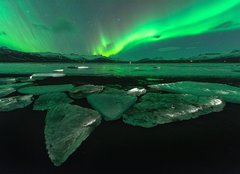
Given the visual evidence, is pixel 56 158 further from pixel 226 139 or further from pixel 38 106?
pixel 226 139

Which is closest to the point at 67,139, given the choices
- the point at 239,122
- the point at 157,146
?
the point at 157,146

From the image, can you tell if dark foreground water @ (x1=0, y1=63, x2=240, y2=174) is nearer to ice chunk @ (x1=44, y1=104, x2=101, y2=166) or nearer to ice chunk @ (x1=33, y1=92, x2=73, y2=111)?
ice chunk @ (x1=44, y1=104, x2=101, y2=166)

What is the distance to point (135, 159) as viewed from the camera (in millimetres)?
2182

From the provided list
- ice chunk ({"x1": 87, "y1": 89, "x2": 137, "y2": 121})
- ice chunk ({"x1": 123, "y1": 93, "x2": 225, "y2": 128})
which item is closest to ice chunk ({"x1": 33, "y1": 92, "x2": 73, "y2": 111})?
ice chunk ({"x1": 87, "y1": 89, "x2": 137, "y2": 121})

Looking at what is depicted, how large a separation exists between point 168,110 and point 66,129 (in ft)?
8.96

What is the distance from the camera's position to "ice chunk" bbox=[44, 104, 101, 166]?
2154 millimetres

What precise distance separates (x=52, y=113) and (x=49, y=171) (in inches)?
75.0

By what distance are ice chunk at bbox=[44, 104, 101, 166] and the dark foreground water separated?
0.40ft

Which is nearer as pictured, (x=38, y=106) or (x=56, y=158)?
(x=56, y=158)

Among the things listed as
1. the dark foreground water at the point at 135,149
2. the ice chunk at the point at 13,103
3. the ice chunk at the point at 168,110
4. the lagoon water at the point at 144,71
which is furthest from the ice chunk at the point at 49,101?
the lagoon water at the point at 144,71

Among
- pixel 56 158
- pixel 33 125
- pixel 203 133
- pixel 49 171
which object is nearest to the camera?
pixel 49 171

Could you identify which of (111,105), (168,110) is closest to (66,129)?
(111,105)

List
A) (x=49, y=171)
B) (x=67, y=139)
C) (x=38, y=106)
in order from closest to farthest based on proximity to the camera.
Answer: (x=49, y=171), (x=67, y=139), (x=38, y=106)

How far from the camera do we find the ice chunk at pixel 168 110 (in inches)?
129
